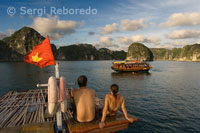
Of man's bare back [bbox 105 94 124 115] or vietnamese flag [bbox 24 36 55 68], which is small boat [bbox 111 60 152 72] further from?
vietnamese flag [bbox 24 36 55 68]

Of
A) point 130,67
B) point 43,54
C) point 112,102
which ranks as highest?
point 43,54

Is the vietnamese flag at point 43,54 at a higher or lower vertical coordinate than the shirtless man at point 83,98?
higher

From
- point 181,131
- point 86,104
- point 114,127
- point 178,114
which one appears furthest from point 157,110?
point 86,104

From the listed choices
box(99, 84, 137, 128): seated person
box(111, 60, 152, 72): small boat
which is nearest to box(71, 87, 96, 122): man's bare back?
box(99, 84, 137, 128): seated person

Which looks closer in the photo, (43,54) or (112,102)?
(112,102)

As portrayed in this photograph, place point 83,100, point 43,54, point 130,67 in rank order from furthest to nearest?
point 130,67 < point 43,54 < point 83,100

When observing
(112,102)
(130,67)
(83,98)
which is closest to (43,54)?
(83,98)

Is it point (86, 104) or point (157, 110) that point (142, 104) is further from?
point (86, 104)

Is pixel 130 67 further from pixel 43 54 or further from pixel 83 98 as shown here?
pixel 83 98

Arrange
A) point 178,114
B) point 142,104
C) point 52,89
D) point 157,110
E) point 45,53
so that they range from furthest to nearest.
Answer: point 142,104 < point 157,110 < point 178,114 < point 45,53 < point 52,89

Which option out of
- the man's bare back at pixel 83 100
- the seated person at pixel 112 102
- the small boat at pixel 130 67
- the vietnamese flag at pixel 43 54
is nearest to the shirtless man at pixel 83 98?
the man's bare back at pixel 83 100

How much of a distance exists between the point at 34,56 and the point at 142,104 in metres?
19.0

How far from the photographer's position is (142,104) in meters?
21.1

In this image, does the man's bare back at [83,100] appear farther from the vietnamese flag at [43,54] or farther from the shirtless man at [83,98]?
the vietnamese flag at [43,54]
